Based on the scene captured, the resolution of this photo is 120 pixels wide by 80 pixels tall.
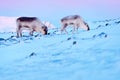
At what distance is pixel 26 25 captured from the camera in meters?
26.2

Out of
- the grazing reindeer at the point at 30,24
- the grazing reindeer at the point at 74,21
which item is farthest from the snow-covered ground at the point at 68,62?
the grazing reindeer at the point at 30,24

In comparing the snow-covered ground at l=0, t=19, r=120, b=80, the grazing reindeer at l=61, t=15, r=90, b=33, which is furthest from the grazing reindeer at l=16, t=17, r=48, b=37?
the snow-covered ground at l=0, t=19, r=120, b=80

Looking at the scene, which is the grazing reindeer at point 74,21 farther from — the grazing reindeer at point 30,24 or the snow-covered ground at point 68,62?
the snow-covered ground at point 68,62

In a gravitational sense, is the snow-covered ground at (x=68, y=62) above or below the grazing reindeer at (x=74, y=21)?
below

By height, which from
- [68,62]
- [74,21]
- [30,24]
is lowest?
[68,62]

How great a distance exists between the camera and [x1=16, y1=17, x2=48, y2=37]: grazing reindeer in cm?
2606

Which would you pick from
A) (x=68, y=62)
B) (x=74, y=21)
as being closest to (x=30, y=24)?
(x=74, y=21)

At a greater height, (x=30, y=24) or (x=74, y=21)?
(x=74, y=21)

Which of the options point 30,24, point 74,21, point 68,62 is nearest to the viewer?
point 68,62

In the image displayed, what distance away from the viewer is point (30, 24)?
26.1 meters

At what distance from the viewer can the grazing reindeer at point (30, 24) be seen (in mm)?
26062

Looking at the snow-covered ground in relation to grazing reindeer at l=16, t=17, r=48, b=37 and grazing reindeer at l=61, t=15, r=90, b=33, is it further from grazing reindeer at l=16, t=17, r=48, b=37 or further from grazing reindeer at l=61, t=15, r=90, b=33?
grazing reindeer at l=16, t=17, r=48, b=37

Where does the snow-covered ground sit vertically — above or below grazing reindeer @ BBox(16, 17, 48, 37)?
below

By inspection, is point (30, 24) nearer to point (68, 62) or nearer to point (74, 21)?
point (74, 21)
